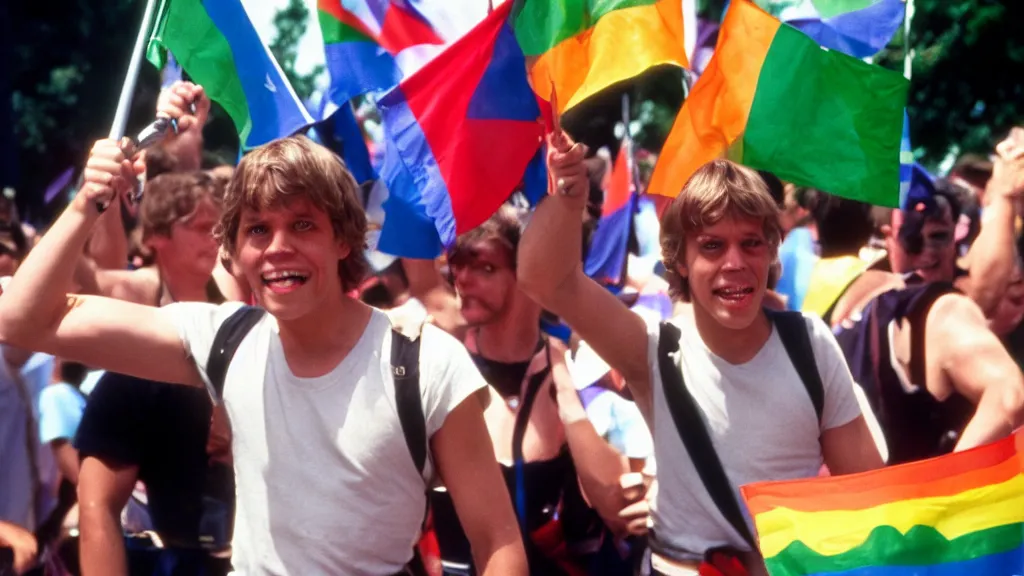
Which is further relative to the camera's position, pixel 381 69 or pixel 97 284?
pixel 97 284

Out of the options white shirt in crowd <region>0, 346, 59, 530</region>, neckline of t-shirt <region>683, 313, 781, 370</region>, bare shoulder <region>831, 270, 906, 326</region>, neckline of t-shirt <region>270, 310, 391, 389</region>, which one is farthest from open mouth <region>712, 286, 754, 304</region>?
white shirt in crowd <region>0, 346, 59, 530</region>

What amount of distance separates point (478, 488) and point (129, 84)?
142 centimetres

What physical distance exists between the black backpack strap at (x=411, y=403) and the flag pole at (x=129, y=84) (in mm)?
891

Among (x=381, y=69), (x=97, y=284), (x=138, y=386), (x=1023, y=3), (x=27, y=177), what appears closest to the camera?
(x=138, y=386)

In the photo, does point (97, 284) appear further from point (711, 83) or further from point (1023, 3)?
point (1023, 3)

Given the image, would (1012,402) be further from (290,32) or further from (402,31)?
(290,32)

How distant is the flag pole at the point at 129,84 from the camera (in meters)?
3.75

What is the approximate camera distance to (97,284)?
17.9 ft

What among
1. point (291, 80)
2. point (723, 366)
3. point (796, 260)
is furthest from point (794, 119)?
point (291, 80)

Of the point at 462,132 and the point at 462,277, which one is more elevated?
the point at 462,132

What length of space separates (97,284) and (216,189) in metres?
0.56

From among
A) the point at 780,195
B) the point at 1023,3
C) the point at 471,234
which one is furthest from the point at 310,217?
the point at 1023,3

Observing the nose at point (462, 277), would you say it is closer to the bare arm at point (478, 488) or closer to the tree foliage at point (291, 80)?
the bare arm at point (478, 488)

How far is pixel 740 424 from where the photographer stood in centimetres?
389
